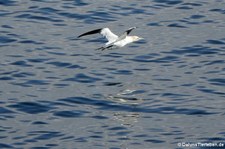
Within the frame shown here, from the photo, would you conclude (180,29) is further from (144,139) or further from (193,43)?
(144,139)

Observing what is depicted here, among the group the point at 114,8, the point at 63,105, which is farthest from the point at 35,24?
the point at 63,105

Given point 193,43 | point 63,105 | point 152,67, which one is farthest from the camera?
point 193,43

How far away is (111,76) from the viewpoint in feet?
84.6

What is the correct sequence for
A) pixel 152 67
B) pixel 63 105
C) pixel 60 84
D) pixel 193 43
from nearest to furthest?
pixel 63 105
pixel 60 84
pixel 152 67
pixel 193 43

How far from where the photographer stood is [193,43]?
95.5 ft

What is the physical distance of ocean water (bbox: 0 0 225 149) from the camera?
21.3 metres

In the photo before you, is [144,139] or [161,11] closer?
[144,139]

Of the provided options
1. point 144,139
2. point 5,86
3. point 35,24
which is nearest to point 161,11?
point 35,24

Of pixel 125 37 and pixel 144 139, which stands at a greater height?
pixel 125 37

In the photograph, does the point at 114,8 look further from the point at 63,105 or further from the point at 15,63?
the point at 63,105

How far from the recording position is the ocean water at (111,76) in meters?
21.3

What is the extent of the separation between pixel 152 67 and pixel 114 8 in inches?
259

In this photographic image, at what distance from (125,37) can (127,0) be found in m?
7.57

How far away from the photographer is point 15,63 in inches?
1046
